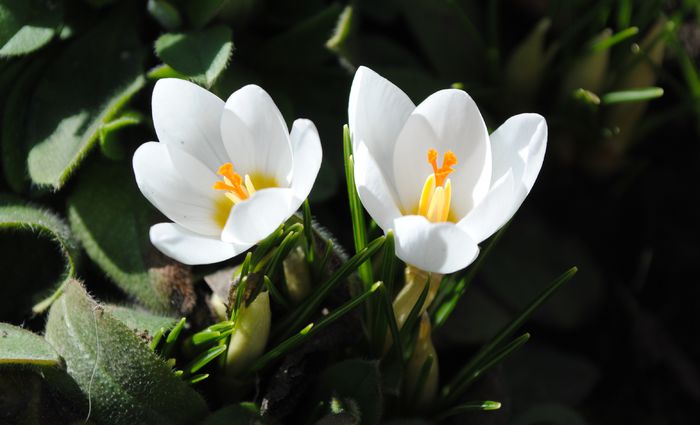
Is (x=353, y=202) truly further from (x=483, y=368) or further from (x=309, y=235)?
(x=483, y=368)

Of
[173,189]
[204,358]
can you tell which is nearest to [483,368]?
[204,358]

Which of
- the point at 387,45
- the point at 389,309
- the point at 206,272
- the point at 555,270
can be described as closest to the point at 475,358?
the point at 389,309

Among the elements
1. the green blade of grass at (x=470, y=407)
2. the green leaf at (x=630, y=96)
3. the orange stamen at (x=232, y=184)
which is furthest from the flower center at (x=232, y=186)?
the green leaf at (x=630, y=96)

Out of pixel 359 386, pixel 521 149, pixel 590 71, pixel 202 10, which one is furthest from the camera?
pixel 590 71

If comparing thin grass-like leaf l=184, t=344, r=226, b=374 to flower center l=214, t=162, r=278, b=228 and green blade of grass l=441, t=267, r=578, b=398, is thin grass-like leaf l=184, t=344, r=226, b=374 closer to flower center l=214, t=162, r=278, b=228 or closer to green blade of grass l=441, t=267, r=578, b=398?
flower center l=214, t=162, r=278, b=228

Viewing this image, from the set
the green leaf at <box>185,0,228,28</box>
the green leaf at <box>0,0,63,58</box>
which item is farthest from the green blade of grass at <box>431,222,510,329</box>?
the green leaf at <box>0,0,63,58</box>

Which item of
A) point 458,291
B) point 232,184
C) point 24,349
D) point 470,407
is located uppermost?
point 232,184
